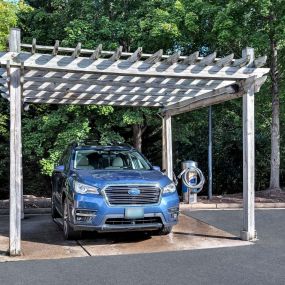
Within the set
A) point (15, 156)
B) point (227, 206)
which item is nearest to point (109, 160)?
point (15, 156)

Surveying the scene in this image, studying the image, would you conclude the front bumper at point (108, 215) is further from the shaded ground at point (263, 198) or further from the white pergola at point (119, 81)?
the shaded ground at point (263, 198)

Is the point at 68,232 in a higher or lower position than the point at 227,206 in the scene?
higher

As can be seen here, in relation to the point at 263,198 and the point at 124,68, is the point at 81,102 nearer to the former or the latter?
the point at 124,68

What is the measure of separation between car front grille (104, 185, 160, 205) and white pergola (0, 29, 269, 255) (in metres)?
1.50

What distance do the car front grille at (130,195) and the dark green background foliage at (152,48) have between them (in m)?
4.53

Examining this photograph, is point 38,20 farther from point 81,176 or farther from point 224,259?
point 224,259

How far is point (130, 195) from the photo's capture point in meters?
7.85

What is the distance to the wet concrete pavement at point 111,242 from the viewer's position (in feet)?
24.5

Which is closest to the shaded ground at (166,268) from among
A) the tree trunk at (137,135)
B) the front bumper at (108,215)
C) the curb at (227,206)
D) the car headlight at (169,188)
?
the front bumper at (108,215)

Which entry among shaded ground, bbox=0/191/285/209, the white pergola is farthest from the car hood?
shaded ground, bbox=0/191/285/209

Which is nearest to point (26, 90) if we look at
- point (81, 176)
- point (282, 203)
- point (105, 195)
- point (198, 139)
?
point (81, 176)

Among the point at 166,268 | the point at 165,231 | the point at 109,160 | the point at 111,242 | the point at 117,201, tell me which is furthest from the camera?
the point at 109,160

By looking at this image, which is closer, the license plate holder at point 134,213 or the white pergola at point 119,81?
the white pergola at point 119,81

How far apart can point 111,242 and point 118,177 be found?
46.2 inches
